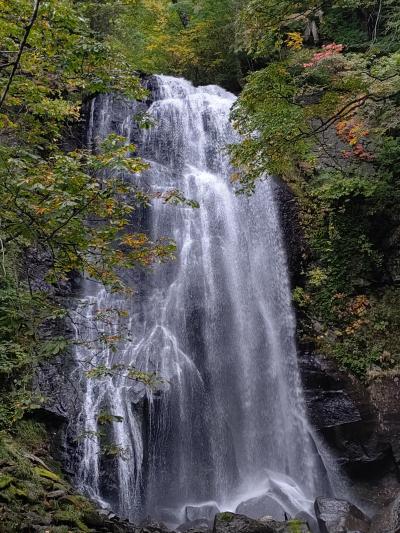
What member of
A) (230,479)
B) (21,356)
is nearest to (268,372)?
(230,479)

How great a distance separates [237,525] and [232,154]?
7.25m

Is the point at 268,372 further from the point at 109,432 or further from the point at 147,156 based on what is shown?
the point at 147,156

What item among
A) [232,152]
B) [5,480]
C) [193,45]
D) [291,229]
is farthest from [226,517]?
[193,45]

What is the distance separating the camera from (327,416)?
9477 millimetres

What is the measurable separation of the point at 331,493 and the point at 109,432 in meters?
4.57

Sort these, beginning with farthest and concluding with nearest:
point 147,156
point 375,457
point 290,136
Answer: point 147,156 → point 375,457 → point 290,136

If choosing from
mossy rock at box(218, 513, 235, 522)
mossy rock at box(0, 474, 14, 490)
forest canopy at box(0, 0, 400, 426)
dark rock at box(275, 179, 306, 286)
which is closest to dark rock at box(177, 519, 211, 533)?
mossy rock at box(218, 513, 235, 522)

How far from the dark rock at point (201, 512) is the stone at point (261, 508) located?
0.50 metres

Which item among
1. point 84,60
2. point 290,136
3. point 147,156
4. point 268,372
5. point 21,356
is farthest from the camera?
point 147,156

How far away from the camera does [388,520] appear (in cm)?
695

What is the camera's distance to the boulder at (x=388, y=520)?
6.77 metres

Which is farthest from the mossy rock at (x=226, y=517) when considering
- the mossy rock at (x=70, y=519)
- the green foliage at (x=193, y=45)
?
the green foliage at (x=193, y=45)

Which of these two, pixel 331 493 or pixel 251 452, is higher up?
pixel 251 452

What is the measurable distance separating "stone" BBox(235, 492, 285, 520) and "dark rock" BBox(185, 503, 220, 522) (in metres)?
0.50
